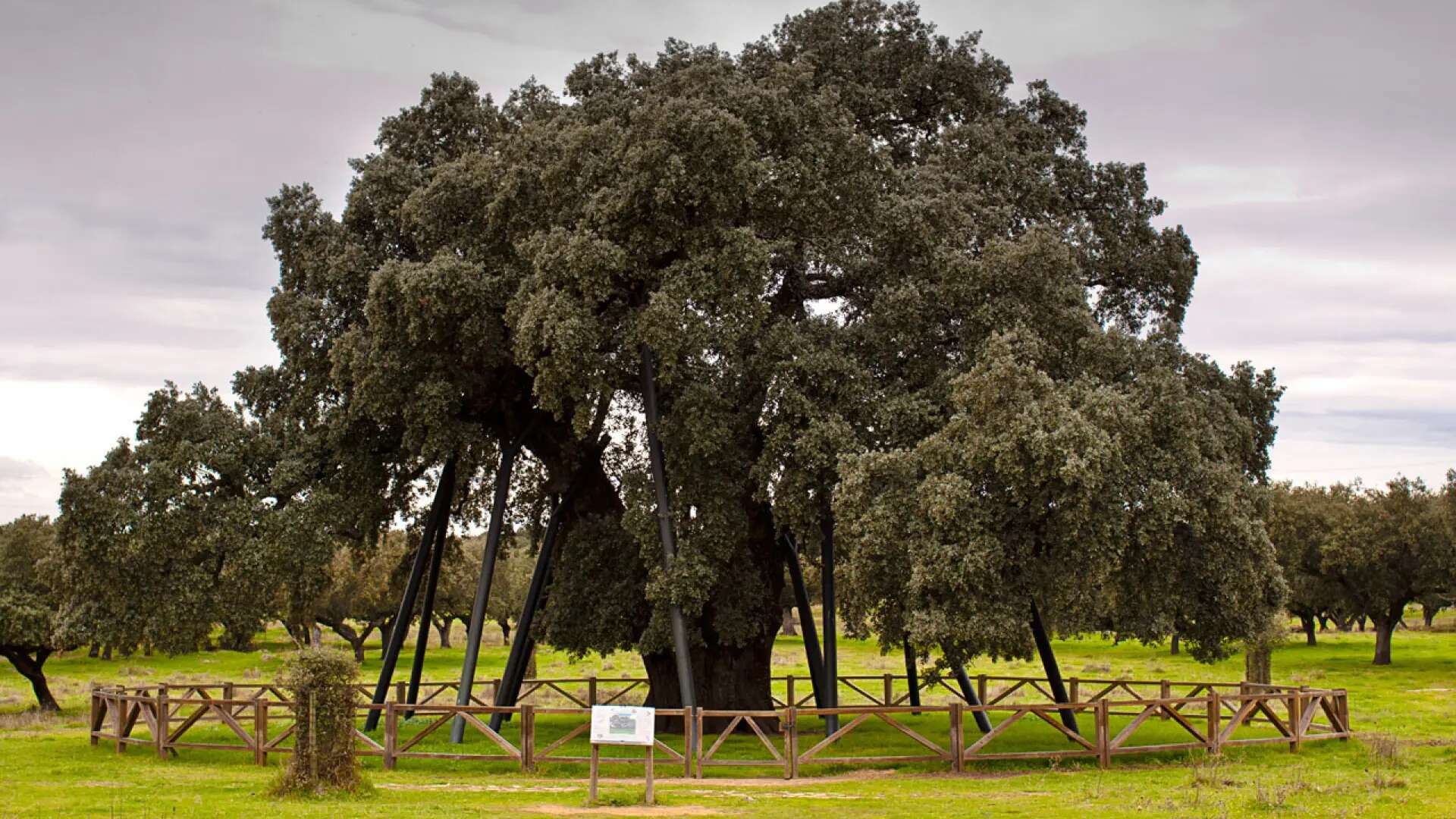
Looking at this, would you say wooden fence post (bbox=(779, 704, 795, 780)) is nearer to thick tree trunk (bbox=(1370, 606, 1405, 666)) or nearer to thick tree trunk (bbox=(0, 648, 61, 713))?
thick tree trunk (bbox=(0, 648, 61, 713))

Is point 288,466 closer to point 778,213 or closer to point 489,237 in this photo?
point 489,237

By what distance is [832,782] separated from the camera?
22.1 metres

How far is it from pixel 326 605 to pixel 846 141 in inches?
1906

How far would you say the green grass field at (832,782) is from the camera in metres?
18.0

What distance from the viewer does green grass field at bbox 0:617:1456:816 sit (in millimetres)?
18047

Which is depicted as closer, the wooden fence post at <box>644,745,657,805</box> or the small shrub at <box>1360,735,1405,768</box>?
the wooden fence post at <box>644,745,657,805</box>

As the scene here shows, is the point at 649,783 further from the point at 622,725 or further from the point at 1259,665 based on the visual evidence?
the point at 1259,665

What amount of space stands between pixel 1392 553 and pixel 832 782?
42352 millimetres

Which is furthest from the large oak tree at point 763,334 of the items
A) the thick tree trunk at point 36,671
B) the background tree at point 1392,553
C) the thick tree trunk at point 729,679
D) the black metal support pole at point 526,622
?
Answer: the background tree at point 1392,553

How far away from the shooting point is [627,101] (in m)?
30.0

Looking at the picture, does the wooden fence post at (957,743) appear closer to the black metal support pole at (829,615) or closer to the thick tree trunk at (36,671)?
the black metal support pole at (829,615)

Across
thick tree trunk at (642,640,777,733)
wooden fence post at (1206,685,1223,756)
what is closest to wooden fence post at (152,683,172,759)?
Result: thick tree trunk at (642,640,777,733)

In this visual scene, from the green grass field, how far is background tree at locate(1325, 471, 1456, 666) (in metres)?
19.7

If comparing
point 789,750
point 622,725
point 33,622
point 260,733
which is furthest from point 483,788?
point 33,622
